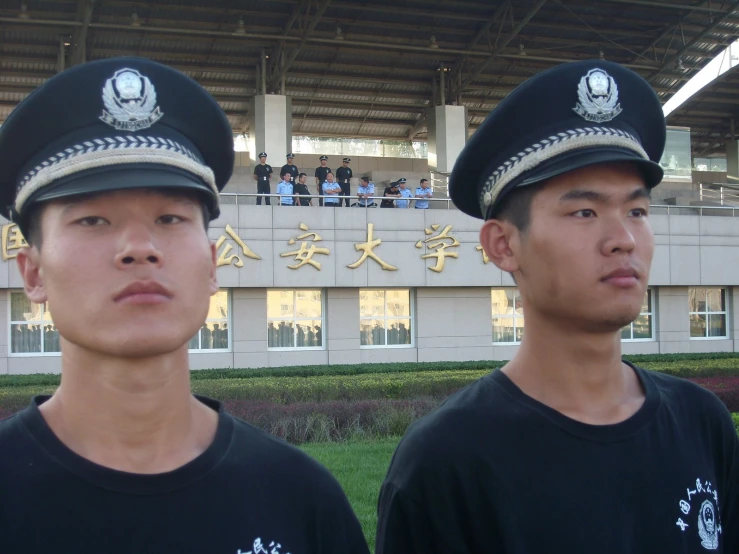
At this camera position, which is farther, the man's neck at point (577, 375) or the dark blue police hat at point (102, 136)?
the man's neck at point (577, 375)

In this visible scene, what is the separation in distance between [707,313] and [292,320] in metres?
10.8

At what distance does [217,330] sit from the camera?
1806 centimetres

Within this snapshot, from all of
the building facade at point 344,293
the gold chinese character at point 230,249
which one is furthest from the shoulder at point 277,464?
the gold chinese character at point 230,249

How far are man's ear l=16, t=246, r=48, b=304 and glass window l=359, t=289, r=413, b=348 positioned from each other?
16991 mm

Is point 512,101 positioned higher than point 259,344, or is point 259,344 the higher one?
point 512,101

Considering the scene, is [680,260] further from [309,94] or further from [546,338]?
A: [546,338]

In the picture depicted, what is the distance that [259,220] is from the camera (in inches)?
692

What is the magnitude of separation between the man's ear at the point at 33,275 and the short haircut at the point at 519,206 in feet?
4.03

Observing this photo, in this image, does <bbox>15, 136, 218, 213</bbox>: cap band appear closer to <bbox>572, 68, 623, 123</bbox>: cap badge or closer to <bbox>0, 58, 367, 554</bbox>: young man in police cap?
<bbox>0, 58, 367, 554</bbox>: young man in police cap

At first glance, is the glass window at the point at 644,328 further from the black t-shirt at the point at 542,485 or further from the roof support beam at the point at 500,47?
the black t-shirt at the point at 542,485

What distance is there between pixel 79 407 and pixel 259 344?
16.3m

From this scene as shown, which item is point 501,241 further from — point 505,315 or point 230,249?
point 505,315

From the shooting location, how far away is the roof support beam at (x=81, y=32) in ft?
62.6

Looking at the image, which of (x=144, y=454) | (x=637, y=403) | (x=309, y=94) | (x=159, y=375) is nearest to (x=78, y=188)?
(x=159, y=375)
